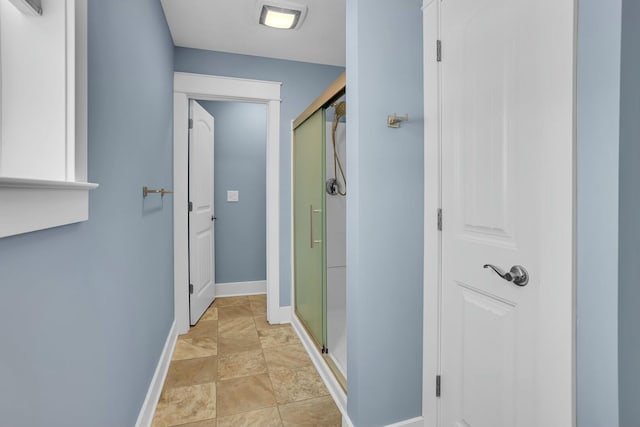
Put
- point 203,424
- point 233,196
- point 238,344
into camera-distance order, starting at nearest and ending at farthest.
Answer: point 203,424 → point 238,344 → point 233,196

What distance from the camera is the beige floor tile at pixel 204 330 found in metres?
2.74

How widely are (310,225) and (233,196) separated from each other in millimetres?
1740

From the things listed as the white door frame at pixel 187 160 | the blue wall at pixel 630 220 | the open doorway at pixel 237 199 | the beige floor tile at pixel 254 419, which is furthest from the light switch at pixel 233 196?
the blue wall at pixel 630 220

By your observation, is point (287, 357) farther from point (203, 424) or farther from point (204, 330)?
point (204, 330)

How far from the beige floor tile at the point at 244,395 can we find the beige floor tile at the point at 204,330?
79 centimetres

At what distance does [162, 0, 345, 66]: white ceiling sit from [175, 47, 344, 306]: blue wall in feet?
0.23

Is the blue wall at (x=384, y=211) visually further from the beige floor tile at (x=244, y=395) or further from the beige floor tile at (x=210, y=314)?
the beige floor tile at (x=210, y=314)

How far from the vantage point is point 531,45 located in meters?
0.92

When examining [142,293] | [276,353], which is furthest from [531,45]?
[276,353]

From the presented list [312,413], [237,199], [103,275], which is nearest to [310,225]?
[312,413]

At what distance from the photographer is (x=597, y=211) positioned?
764 mm

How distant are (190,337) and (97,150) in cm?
209

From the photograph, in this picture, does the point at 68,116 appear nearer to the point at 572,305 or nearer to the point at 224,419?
the point at 572,305

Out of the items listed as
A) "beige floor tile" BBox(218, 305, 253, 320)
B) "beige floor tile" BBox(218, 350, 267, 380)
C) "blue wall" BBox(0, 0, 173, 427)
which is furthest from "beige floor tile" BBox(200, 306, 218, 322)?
"blue wall" BBox(0, 0, 173, 427)
